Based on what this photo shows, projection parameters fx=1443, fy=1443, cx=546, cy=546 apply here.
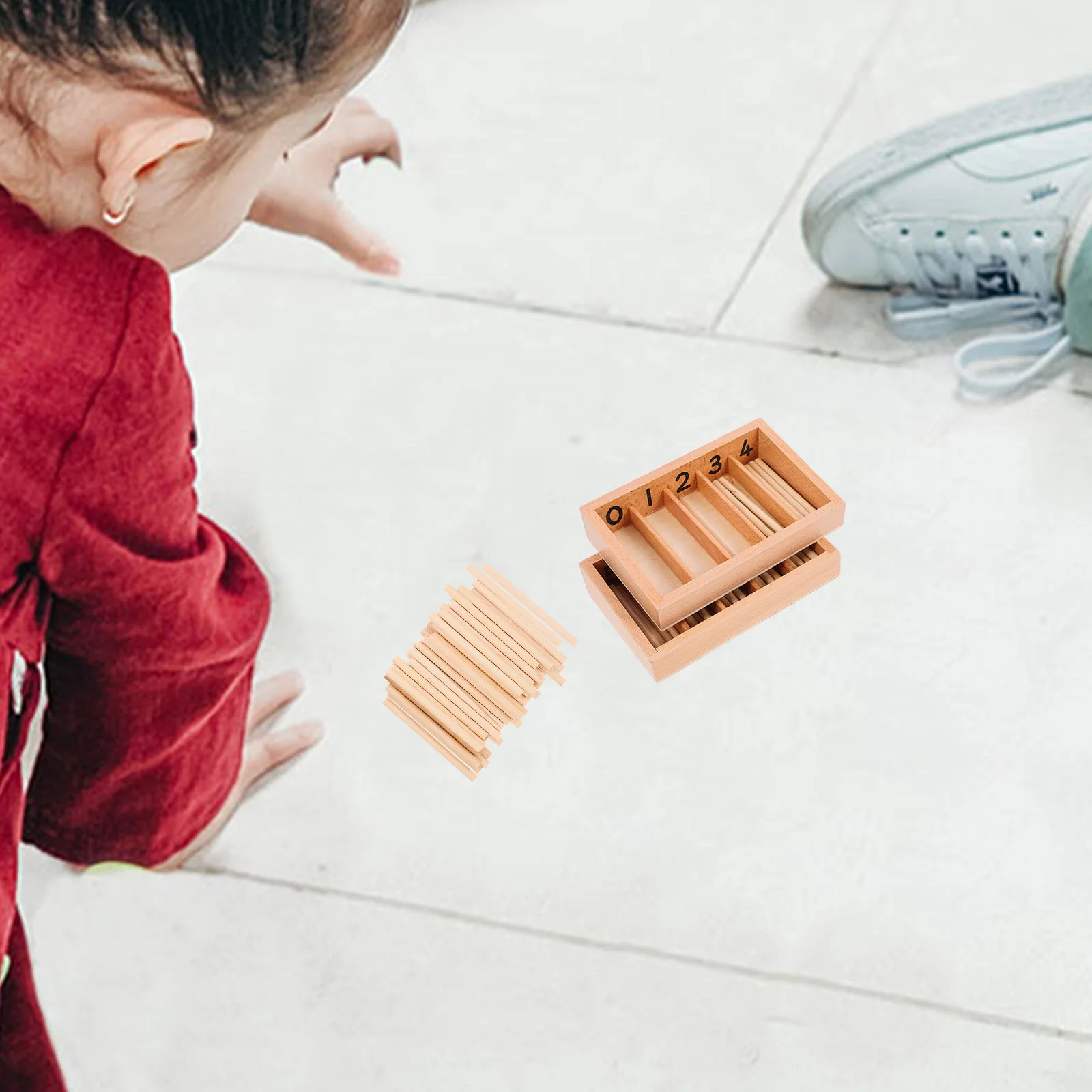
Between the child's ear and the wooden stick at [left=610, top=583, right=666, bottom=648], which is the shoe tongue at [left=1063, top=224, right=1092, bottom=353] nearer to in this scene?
the wooden stick at [left=610, top=583, right=666, bottom=648]

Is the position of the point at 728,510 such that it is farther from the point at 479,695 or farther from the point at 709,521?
the point at 479,695

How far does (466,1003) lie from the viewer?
82 centimetres

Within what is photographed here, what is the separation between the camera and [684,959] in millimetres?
817

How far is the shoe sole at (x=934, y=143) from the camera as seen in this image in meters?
1.03

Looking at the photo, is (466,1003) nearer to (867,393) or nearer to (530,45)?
(867,393)

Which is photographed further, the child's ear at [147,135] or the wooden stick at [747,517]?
the wooden stick at [747,517]

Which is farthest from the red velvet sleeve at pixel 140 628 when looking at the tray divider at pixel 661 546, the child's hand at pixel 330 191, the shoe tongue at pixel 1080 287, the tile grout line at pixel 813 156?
the shoe tongue at pixel 1080 287

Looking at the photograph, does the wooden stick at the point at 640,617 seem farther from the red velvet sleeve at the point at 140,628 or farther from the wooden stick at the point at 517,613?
the red velvet sleeve at the point at 140,628

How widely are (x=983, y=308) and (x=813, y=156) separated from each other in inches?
8.6

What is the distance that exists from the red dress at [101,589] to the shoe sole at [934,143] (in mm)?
517

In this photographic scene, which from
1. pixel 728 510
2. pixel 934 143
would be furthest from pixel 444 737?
pixel 934 143

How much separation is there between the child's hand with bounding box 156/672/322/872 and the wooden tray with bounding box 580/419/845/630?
0.73 feet

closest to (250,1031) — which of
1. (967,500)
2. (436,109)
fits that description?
(967,500)

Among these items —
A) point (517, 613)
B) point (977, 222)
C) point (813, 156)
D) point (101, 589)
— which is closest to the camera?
point (101, 589)
